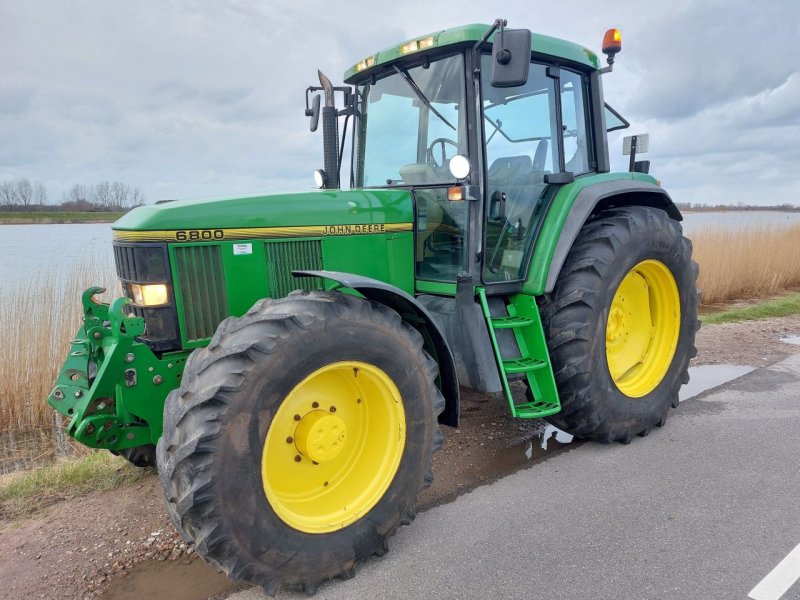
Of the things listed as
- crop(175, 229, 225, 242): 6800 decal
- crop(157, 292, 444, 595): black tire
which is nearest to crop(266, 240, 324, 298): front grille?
crop(175, 229, 225, 242): 6800 decal

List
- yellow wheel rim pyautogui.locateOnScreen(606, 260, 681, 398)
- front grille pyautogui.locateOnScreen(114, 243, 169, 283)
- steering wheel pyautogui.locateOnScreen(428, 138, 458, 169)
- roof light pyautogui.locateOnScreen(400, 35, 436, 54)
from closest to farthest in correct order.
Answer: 1. front grille pyautogui.locateOnScreen(114, 243, 169, 283)
2. roof light pyautogui.locateOnScreen(400, 35, 436, 54)
3. steering wheel pyautogui.locateOnScreen(428, 138, 458, 169)
4. yellow wheel rim pyautogui.locateOnScreen(606, 260, 681, 398)

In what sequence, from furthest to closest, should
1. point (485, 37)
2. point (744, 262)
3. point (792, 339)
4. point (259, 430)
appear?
point (744, 262)
point (792, 339)
point (485, 37)
point (259, 430)

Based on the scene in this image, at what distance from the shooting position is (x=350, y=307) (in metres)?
2.41

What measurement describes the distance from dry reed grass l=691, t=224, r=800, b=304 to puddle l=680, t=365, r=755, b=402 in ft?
17.9

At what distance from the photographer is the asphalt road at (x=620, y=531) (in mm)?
2320

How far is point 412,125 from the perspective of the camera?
11.4 feet

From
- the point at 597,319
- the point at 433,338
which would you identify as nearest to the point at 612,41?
the point at 597,319

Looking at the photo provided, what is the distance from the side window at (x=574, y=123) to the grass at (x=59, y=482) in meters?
3.32

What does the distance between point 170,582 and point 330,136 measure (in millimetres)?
2799

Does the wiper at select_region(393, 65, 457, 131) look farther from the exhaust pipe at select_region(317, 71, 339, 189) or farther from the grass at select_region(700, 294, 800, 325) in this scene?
the grass at select_region(700, 294, 800, 325)

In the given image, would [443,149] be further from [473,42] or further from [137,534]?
[137,534]

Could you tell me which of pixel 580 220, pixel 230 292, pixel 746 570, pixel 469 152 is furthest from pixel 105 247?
pixel 746 570

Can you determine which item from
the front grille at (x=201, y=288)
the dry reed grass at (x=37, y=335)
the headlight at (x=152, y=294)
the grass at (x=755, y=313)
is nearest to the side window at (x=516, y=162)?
the front grille at (x=201, y=288)

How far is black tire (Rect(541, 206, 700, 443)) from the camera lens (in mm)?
3342
